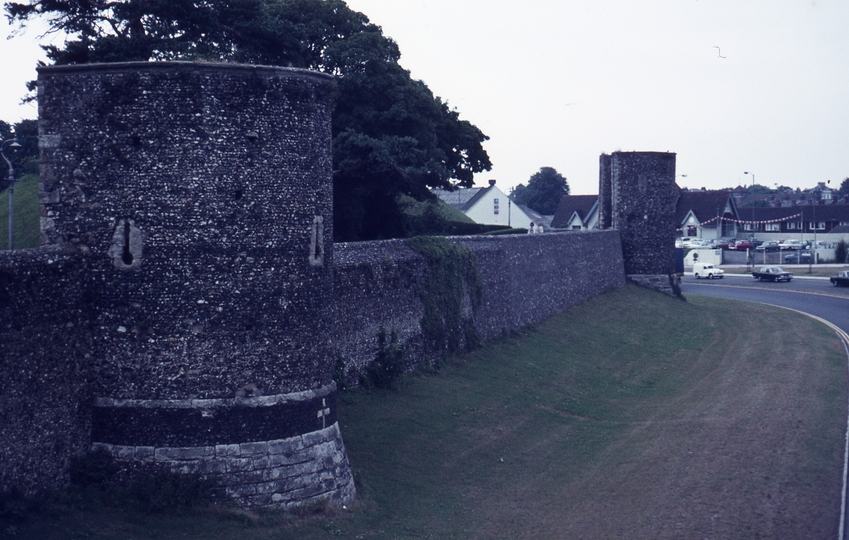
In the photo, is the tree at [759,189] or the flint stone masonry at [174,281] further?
the tree at [759,189]

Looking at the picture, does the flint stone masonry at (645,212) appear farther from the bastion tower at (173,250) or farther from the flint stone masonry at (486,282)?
the bastion tower at (173,250)

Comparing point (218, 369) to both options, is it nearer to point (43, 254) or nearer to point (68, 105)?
point (43, 254)

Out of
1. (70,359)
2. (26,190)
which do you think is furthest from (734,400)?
(26,190)

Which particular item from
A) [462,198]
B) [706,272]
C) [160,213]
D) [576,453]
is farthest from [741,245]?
[160,213]

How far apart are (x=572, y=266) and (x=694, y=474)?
21.5m

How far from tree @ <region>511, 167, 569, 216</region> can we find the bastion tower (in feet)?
407

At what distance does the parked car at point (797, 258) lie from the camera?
79.7 m

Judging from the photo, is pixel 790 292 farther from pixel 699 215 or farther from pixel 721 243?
pixel 699 215

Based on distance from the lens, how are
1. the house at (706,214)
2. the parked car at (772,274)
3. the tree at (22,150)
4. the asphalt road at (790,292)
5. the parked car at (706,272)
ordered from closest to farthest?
the tree at (22,150) → the asphalt road at (790,292) → the parked car at (772,274) → the parked car at (706,272) → the house at (706,214)

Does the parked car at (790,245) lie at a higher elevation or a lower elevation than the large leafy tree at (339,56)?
lower

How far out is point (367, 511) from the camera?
49.8 feet

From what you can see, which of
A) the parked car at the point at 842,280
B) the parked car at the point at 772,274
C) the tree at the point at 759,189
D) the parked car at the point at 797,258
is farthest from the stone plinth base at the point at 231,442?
the tree at the point at 759,189

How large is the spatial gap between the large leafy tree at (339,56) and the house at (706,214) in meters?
70.0

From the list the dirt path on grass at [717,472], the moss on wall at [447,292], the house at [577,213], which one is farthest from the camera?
the house at [577,213]
